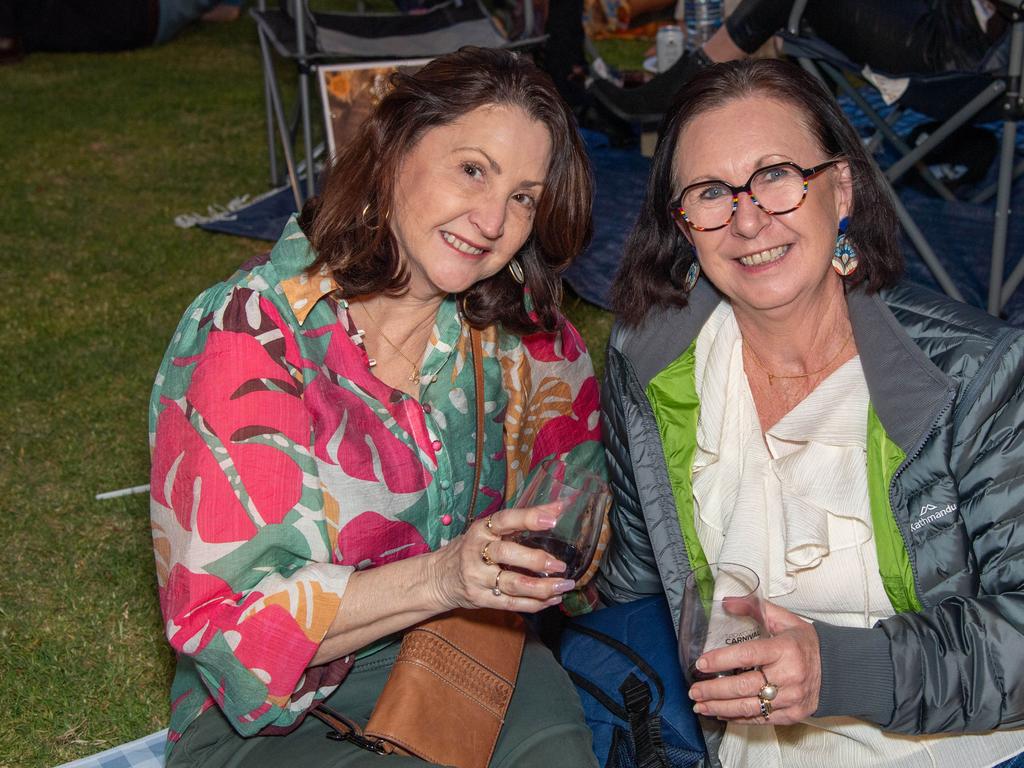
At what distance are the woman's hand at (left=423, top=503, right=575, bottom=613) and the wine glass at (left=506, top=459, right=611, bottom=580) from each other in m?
0.01

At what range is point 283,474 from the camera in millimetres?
2031

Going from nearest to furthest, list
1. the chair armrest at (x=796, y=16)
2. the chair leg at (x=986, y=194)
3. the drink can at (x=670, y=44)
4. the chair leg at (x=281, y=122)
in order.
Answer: the chair armrest at (x=796, y=16) → the chair leg at (x=986, y=194) → the chair leg at (x=281, y=122) → the drink can at (x=670, y=44)

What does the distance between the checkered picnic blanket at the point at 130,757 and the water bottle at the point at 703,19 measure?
6.38 meters

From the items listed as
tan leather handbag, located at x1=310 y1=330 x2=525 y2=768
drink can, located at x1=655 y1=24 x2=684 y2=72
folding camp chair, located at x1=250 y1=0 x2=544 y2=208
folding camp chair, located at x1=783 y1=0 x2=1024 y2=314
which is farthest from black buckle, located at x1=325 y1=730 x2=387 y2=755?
drink can, located at x1=655 y1=24 x2=684 y2=72

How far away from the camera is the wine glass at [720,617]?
1717 millimetres

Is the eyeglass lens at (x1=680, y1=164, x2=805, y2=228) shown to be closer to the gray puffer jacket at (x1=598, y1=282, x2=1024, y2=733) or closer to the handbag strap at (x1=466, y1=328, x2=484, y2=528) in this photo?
the gray puffer jacket at (x1=598, y1=282, x2=1024, y2=733)

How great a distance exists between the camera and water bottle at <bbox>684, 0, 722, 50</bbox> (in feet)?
25.7

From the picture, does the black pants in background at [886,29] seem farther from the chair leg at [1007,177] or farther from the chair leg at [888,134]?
the chair leg at [1007,177]

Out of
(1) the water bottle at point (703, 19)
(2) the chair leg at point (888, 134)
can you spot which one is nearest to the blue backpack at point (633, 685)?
(2) the chair leg at point (888, 134)

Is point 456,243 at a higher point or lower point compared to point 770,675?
higher

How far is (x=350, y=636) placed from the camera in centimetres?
201

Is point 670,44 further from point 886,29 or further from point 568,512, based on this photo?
point 568,512

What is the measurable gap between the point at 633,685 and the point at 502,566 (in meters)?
0.76

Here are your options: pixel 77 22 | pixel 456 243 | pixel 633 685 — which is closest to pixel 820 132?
pixel 456 243
